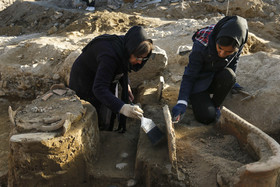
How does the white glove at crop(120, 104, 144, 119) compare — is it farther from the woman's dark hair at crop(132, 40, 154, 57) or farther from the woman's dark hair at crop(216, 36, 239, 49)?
the woman's dark hair at crop(216, 36, 239, 49)

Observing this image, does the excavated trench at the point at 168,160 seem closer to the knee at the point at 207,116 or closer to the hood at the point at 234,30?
the knee at the point at 207,116

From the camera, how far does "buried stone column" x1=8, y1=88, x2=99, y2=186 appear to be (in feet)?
6.66

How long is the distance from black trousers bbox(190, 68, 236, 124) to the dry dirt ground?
0.13 meters

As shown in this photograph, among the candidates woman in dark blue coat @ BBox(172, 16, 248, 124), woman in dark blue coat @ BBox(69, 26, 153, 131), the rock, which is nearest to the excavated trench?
the rock

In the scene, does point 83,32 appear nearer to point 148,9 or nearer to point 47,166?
point 148,9

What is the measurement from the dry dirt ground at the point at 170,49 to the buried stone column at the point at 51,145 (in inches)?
36.0

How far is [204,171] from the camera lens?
215cm

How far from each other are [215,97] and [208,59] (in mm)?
549

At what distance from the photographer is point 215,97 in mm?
3207

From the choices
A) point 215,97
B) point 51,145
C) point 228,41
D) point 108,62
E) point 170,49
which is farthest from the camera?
point 170,49

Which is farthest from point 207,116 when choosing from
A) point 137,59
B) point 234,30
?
point 137,59

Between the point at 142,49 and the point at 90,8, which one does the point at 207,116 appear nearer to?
the point at 142,49

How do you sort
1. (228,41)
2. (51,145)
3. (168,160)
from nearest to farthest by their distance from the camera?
(51,145) < (168,160) < (228,41)

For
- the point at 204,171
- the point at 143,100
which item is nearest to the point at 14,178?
the point at 204,171
